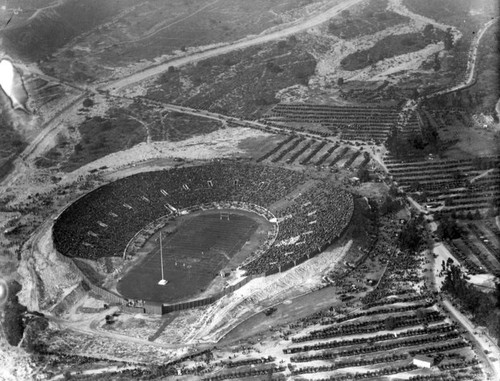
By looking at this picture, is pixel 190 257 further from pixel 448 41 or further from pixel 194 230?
pixel 448 41

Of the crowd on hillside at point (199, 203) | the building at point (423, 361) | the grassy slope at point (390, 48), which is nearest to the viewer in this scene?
the building at point (423, 361)

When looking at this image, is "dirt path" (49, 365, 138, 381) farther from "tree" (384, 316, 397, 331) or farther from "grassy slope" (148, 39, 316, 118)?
"grassy slope" (148, 39, 316, 118)

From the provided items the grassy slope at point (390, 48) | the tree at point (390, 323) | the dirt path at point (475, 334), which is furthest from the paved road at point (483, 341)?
the grassy slope at point (390, 48)

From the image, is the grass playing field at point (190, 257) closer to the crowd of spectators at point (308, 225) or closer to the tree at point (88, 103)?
the crowd of spectators at point (308, 225)

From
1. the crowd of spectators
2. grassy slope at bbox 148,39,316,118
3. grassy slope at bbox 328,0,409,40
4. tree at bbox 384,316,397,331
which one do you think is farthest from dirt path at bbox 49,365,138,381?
grassy slope at bbox 328,0,409,40

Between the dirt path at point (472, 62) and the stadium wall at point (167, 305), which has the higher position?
the stadium wall at point (167, 305)

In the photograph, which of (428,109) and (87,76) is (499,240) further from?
(87,76)

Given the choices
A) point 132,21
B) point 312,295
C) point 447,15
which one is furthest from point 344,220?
point 447,15
